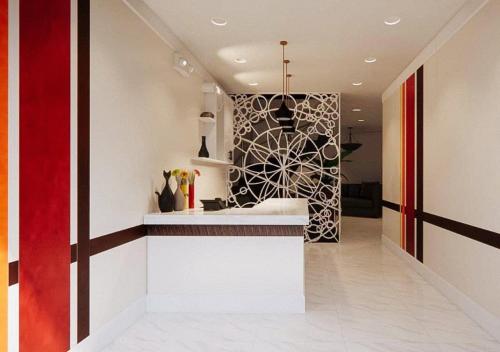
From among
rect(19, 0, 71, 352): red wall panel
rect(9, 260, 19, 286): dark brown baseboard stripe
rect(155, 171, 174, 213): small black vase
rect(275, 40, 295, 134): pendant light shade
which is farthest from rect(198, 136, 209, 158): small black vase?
rect(9, 260, 19, 286): dark brown baseboard stripe

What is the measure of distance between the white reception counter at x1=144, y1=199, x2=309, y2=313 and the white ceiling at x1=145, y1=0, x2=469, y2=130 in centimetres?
181

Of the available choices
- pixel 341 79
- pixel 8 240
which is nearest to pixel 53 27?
pixel 8 240

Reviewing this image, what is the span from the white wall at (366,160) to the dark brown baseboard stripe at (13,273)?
12.4m

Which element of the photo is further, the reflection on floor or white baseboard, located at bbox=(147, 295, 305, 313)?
white baseboard, located at bbox=(147, 295, 305, 313)

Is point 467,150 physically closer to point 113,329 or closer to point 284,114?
point 284,114

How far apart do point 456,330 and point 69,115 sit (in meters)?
3.16

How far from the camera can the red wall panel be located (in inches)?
84.0

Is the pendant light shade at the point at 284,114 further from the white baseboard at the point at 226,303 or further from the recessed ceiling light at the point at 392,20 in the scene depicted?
the white baseboard at the point at 226,303

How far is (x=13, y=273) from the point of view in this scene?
2057mm

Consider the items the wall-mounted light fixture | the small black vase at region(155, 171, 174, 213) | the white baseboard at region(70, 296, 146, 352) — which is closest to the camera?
the white baseboard at region(70, 296, 146, 352)

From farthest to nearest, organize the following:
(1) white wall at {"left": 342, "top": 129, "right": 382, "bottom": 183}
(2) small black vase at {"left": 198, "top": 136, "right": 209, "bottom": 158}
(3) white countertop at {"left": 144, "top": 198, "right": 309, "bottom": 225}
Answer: (1) white wall at {"left": 342, "top": 129, "right": 382, "bottom": 183}, (2) small black vase at {"left": 198, "top": 136, "right": 209, "bottom": 158}, (3) white countertop at {"left": 144, "top": 198, "right": 309, "bottom": 225}

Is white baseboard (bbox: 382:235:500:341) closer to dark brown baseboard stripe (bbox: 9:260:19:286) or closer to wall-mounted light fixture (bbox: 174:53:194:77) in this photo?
dark brown baseboard stripe (bbox: 9:260:19:286)

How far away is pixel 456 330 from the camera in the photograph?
3.19 m

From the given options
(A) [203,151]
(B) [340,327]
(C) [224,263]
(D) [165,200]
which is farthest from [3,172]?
(A) [203,151]
